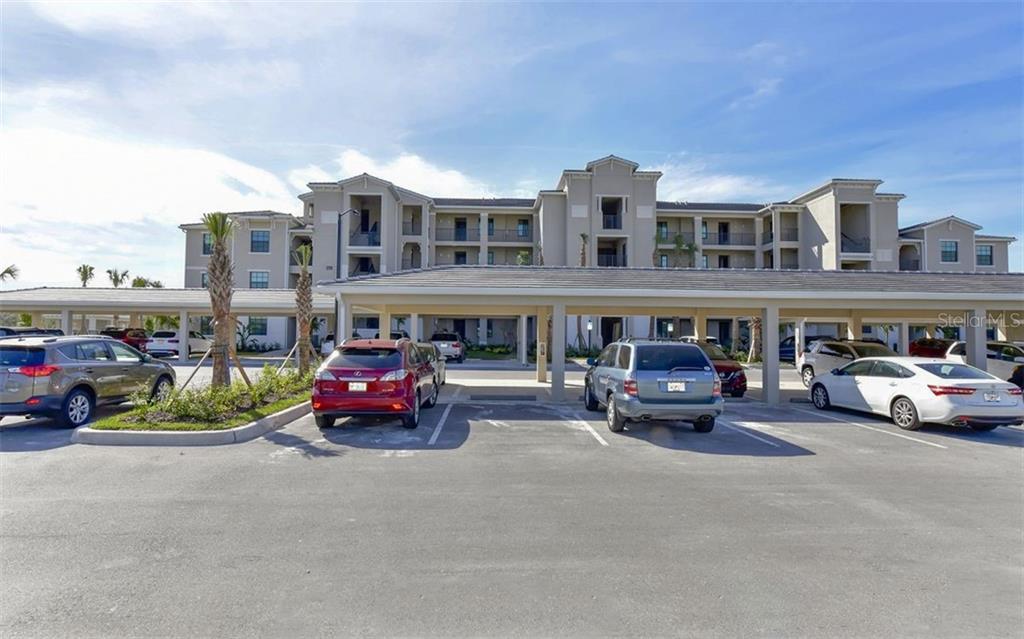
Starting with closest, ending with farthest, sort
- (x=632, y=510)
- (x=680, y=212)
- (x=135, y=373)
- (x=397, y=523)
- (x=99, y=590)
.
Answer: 1. (x=99, y=590)
2. (x=397, y=523)
3. (x=632, y=510)
4. (x=135, y=373)
5. (x=680, y=212)

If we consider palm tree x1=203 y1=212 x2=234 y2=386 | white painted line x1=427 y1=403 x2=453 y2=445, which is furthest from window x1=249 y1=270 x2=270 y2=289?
white painted line x1=427 y1=403 x2=453 y2=445

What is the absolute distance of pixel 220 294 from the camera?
11766 millimetres

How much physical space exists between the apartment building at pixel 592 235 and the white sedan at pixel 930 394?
2366cm

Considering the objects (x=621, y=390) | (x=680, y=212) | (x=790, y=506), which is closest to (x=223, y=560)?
(x=790, y=506)

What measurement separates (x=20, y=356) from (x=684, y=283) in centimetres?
1464

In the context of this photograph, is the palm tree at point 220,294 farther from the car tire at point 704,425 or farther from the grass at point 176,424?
the car tire at point 704,425

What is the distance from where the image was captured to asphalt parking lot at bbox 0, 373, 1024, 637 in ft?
11.9

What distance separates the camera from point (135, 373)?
11328mm

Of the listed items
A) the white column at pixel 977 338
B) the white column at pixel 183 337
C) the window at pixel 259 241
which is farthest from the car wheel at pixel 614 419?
the window at pixel 259 241

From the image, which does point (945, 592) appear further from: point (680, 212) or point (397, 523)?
point (680, 212)

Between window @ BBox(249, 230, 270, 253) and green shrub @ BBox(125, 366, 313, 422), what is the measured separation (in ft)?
104

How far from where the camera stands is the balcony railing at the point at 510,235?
1698 inches

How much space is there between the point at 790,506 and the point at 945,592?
74.8 inches

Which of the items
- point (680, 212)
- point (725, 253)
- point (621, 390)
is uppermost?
point (680, 212)
